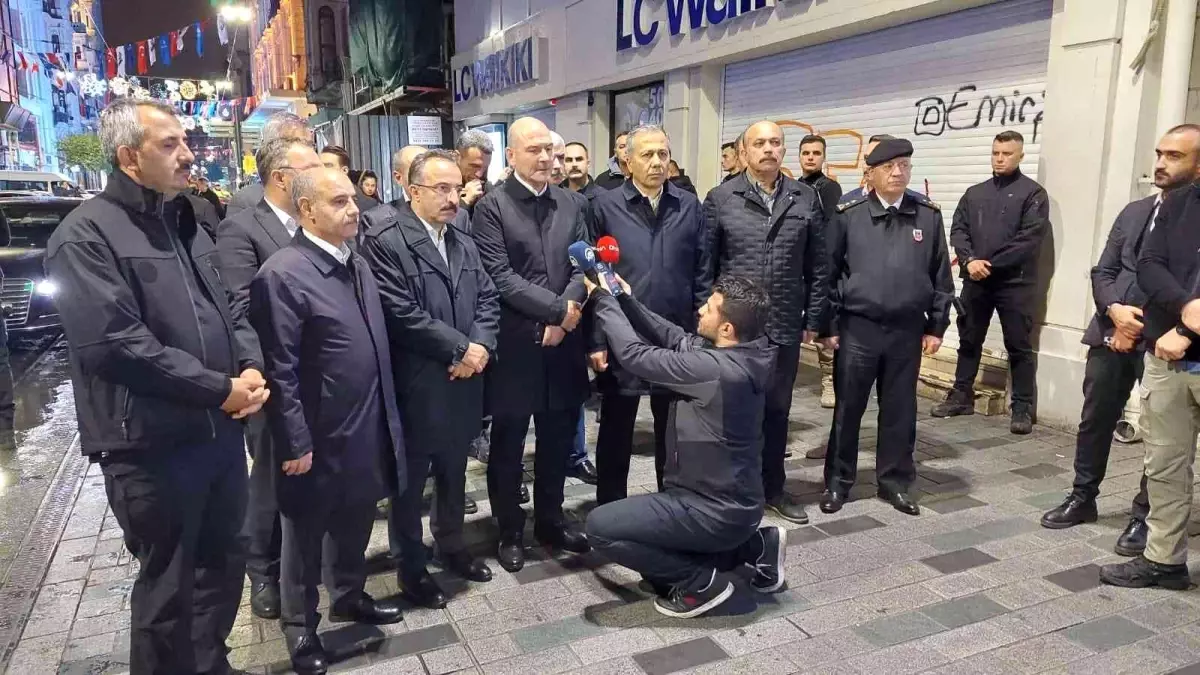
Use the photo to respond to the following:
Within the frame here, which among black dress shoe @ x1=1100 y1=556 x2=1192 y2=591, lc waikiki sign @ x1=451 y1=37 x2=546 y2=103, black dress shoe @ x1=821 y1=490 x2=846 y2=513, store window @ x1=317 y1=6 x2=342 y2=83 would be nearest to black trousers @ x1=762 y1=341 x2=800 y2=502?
black dress shoe @ x1=821 y1=490 x2=846 y2=513

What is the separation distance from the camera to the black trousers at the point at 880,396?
4.58 meters

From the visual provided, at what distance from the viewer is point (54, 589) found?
384 cm

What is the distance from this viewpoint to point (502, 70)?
15.2 meters

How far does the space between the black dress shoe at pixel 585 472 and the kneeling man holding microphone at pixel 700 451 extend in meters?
1.63

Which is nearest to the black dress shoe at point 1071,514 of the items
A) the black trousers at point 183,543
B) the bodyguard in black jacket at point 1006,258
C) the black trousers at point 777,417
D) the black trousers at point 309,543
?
the black trousers at point 777,417

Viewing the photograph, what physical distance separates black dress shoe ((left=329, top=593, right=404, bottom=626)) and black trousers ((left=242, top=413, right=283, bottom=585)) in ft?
1.24

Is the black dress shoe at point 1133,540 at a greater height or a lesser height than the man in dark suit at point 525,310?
lesser

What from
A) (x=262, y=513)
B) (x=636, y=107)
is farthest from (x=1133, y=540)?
(x=636, y=107)

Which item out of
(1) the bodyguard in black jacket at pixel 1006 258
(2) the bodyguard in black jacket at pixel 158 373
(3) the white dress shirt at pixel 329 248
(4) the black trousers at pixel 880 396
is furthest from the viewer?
(1) the bodyguard in black jacket at pixel 1006 258

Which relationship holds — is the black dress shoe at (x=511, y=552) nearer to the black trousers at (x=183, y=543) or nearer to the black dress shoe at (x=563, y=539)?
the black dress shoe at (x=563, y=539)

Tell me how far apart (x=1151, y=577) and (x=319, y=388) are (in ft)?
12.0

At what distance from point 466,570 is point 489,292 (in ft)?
4.23

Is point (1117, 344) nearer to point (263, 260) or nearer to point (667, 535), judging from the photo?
point (667, 535)

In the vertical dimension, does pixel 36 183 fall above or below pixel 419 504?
above
